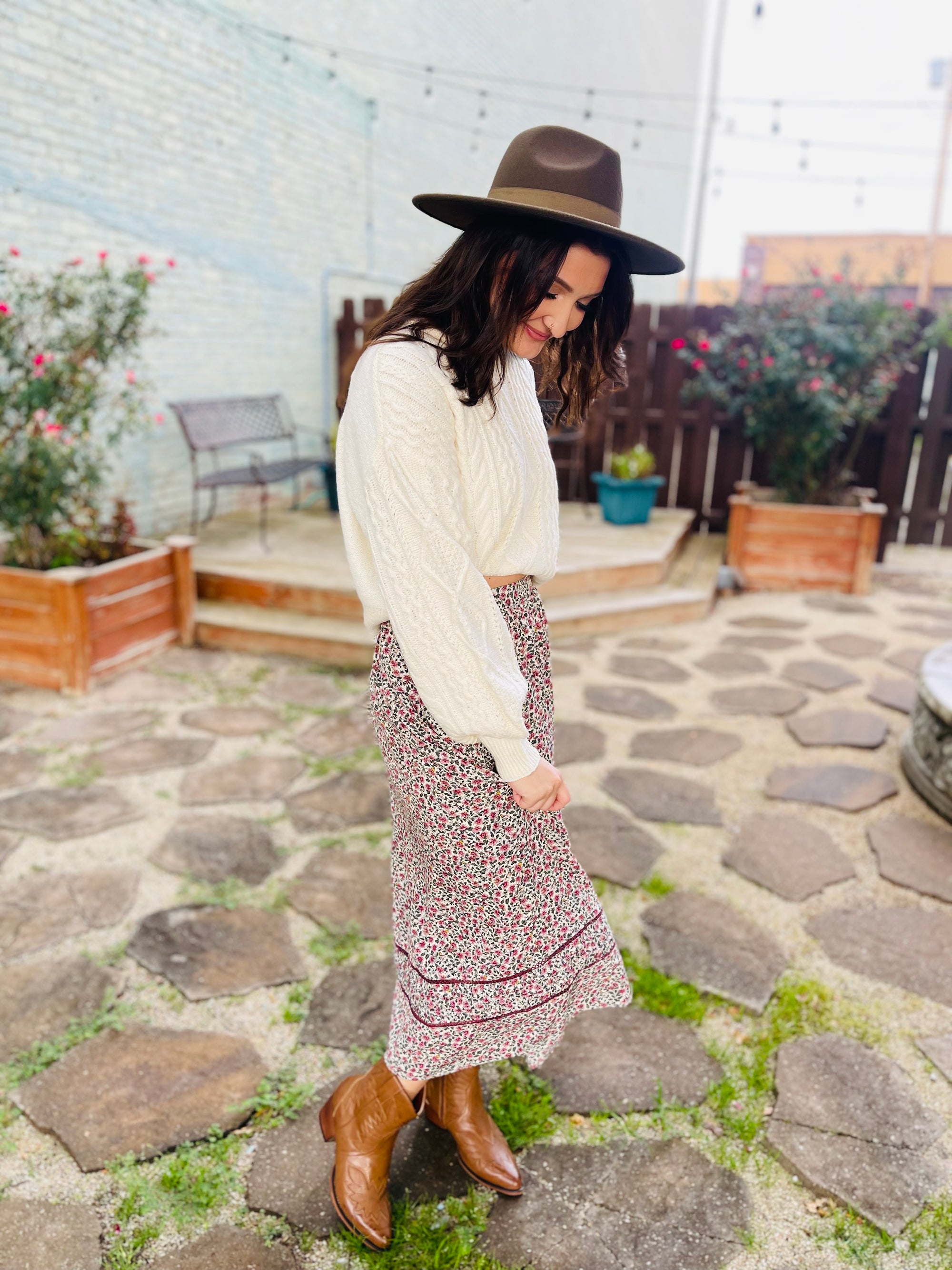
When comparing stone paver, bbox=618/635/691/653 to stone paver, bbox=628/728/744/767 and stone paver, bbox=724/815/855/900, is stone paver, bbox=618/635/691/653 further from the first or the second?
stone paver, bbox=724/815/855/900

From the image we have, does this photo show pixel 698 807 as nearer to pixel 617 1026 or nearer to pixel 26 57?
pixel 617 1026

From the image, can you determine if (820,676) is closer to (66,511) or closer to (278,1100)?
(278,1100)

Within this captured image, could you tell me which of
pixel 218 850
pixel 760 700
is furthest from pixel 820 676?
pixel 218 850

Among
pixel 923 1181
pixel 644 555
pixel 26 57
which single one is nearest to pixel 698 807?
pixel 923 1181

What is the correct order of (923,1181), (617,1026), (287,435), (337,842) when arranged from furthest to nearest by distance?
(287,435), (337,842), (617,1026), (923,1181)

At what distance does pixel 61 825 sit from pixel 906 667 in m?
3.87

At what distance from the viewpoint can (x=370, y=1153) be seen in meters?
1.58

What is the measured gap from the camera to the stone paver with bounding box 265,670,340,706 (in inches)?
157

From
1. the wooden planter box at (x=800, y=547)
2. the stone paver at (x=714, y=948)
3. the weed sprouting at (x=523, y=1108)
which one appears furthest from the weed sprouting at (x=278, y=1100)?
the wooden planter box at (x=800, y=547)

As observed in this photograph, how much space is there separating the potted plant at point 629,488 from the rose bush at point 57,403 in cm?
333

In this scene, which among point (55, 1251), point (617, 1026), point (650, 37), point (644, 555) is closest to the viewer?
point (55, 1251)

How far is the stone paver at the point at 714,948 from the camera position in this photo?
224 cm

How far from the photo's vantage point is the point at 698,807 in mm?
3160

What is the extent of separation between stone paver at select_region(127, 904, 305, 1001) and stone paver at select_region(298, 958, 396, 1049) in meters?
0.11
